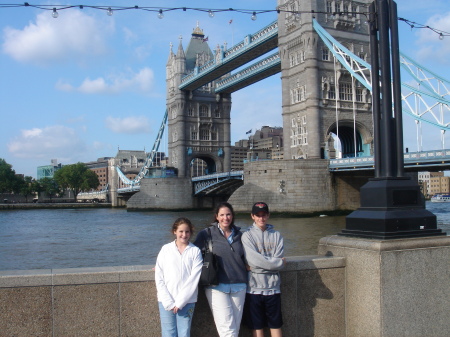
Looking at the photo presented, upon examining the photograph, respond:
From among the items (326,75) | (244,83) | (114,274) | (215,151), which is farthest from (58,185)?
(114,274)

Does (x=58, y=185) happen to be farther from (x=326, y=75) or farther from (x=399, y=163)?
(x=399, y=163)

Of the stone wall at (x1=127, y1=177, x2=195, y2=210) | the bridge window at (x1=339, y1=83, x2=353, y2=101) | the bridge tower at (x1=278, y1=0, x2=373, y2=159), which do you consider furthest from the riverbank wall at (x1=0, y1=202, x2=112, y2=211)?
the bridge window at (x1=339, y1=83, x2=353, y2=101)

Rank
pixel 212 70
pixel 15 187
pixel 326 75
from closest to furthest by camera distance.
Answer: pixel 326 75 < pixel 212 70 < pixel 15 187

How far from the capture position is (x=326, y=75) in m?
34.3

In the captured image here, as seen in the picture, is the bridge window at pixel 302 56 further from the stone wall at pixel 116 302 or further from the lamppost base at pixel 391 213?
the stone wall at pixel 116 302

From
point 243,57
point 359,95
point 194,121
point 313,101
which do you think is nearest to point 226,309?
point 313,101

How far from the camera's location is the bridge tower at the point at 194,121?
179 ft

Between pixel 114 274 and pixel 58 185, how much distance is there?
96191 mm

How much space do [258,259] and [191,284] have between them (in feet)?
1.73

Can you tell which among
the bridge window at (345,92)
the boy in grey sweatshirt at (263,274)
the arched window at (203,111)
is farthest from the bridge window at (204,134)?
the boy in grey sweatshirt at (263,274)

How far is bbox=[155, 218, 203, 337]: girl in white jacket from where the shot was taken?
3.59 meters

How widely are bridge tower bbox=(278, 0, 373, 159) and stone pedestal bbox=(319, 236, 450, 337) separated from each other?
29178 millimetres

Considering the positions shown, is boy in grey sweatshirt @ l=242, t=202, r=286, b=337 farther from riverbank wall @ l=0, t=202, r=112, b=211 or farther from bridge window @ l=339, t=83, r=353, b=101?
riverbank wall @ l=0, t=202, r=112, b=211

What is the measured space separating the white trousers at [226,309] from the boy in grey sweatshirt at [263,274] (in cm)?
13
